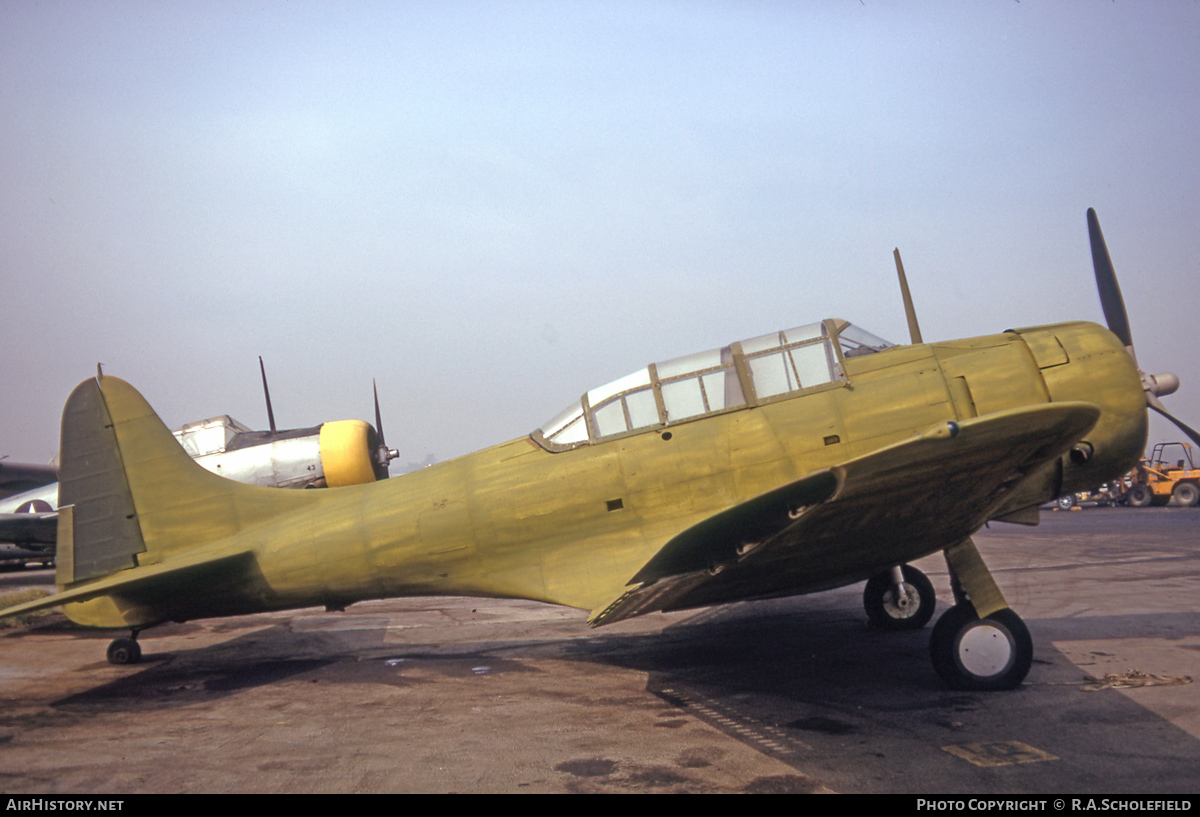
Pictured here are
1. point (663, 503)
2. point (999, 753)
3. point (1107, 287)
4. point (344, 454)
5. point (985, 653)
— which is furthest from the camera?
point (344, 454)

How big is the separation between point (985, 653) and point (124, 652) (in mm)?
8259

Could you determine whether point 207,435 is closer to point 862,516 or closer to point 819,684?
point 819,684

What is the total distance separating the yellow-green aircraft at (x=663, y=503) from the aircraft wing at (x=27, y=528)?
9.32 m

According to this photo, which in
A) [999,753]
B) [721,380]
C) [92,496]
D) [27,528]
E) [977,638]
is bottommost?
[999,753]

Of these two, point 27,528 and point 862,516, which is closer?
point 862,516

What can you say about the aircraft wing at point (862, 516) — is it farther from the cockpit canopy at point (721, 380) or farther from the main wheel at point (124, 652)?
the main wheel at point (124, 652)

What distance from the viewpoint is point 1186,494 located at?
2608cm

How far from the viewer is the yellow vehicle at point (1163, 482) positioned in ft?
85.5

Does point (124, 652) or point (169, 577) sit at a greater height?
point (169, 577)

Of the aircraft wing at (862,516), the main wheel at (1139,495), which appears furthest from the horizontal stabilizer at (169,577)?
the main wheel at (1139,495)

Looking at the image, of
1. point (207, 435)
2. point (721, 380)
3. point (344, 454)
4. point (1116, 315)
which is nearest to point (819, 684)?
point (721, 380)

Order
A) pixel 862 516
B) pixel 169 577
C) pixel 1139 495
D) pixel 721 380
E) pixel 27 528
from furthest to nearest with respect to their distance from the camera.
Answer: pixel 1139 495
pixel 27 528
pixel 169 577
pixel 721 380
pixel 862 516

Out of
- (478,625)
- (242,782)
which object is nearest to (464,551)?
(242,782)
